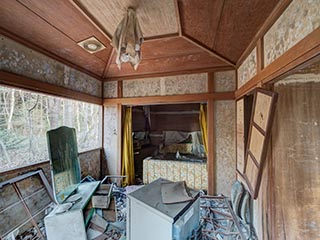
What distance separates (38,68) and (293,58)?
11.1ft

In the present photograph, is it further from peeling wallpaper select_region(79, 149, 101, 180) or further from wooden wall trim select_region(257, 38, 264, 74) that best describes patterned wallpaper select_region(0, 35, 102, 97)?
wooden wall trim select_region(257, 38, 264, 74)

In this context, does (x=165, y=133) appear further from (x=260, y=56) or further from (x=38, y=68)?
(x=260, y=56)

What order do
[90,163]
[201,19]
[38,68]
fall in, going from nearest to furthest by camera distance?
[201,19]
[38,68]
[90,163]

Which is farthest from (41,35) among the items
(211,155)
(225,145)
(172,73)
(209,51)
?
(225,145)

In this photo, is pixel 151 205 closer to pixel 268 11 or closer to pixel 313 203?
pixel 313 203

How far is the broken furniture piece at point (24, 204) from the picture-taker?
2309 millimetres

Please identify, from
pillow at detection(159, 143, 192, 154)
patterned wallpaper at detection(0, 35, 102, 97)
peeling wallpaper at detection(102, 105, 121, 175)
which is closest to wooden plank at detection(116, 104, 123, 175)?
peeling wallpaper at detection(102, 105, 121, 175)

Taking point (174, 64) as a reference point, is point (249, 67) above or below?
below

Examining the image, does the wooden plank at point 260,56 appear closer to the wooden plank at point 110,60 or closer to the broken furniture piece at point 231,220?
the broken furniture piece at point 231,220

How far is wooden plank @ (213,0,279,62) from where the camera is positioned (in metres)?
1.88

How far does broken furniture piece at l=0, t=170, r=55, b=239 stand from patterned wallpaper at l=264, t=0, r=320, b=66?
3.36m

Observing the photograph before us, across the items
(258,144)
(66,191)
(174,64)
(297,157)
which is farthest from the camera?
(174,64)

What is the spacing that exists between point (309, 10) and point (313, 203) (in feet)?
5.72

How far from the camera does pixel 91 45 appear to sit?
332 centimetres
